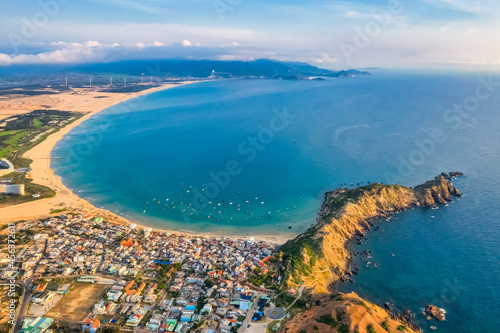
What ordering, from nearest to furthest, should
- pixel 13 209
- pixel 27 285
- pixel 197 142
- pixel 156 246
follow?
pixel 27 285 → pixel 156 246 → pixel 13 209 → pixel 197 142

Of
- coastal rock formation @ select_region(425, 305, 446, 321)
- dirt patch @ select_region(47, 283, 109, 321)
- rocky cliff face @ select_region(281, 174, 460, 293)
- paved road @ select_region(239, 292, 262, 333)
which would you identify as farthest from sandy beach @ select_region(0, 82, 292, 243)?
coastal rock formation @ select_region(425, 305, 446, 321)

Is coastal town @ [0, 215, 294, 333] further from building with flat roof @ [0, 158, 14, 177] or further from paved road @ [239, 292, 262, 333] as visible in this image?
building with flat roof @ [0, 158, 14, 177]

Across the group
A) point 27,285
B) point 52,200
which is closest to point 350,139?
point 52,200

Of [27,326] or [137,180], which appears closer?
[27,326]

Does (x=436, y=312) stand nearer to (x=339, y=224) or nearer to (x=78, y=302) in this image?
(x=339, y=224)

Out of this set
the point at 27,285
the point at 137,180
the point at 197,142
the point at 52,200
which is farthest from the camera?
the point at 197,142

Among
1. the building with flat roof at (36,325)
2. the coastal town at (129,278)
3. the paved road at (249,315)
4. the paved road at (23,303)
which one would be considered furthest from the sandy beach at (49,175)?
the building with flat roof at (36,325)

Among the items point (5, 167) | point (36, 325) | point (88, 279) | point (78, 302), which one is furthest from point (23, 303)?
point (5, 167)

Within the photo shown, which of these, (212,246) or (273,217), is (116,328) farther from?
(273,217)
